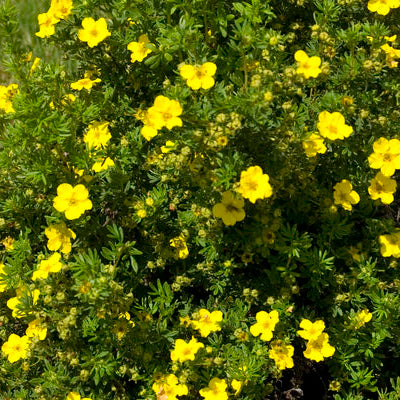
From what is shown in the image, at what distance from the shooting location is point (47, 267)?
8.57 feet

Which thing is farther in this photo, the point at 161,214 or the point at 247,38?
the point at 161,214

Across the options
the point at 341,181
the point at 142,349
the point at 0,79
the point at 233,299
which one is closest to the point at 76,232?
the point at 142,349

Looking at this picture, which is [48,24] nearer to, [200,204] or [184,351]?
[200,204]

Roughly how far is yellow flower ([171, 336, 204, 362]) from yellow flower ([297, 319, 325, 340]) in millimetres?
485

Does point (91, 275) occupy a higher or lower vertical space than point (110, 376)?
higher

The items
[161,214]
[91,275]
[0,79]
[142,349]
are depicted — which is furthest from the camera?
[0,79]

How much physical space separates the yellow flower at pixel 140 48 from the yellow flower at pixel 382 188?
124cm

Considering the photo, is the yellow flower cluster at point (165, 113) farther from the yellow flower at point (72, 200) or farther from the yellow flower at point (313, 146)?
the yellow flower at point (313, 146)

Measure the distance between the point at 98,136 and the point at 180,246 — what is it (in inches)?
26.7

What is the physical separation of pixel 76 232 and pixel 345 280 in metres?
1.32

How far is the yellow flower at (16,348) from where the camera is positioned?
2846mm

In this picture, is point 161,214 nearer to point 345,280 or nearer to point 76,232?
point 76,232

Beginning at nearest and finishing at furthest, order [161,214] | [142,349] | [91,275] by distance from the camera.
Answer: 1. [91,275]
2. [142,349]
3. [161,214]

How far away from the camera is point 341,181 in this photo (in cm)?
285
